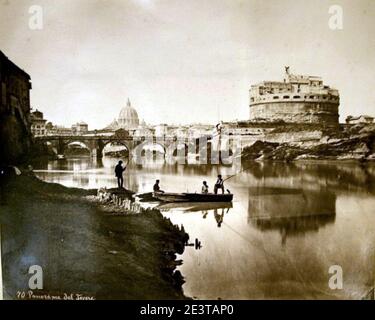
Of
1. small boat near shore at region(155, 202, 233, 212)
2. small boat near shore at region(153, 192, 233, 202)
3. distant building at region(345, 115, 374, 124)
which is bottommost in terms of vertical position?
small boat near shore at region(155, 202, 233, 212)

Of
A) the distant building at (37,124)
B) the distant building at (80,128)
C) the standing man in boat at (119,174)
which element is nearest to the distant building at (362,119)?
the standing man in boat at (119,174)

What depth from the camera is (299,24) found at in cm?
265

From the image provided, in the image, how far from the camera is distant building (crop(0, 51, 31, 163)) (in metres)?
2.74

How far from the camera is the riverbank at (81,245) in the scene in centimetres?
261

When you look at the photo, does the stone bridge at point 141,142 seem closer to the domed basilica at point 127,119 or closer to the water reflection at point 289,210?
the domed basilica at point 127,119

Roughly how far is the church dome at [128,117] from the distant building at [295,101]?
3.01ft

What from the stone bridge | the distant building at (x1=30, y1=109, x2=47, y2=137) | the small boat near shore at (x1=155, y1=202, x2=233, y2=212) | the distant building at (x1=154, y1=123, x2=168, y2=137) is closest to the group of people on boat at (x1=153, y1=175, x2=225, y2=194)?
the small boat near shore at (x1=155, y1=202, x2=233, y2=212)

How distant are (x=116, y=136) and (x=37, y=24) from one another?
1.00 meters

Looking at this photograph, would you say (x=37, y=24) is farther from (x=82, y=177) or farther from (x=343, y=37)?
(x=343, y=37)

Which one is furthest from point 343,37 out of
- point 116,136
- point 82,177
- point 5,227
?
point 5,227

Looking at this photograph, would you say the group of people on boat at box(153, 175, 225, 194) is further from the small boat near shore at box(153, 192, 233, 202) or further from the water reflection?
the water reflection

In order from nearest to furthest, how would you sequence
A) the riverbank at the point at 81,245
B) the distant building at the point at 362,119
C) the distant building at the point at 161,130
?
the riverbank at the point at 81,245, the distant building at the point at 362,119, the distant building at the point at 161,130

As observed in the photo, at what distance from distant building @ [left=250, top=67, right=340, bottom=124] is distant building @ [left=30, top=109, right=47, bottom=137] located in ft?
5.39

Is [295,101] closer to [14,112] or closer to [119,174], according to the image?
[119,174]
